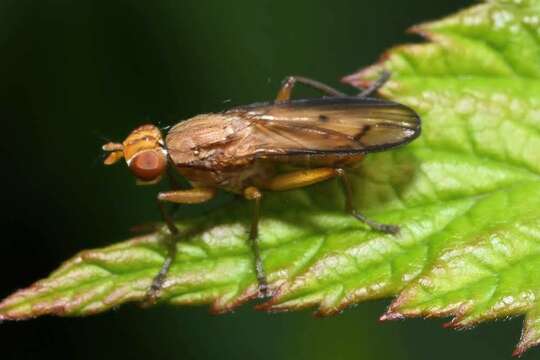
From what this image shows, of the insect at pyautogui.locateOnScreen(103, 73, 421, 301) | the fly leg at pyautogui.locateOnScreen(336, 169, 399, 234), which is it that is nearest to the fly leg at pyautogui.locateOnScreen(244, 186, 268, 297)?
the insect at pyautogui.locateOnScreen(103, 73, 421, 301)

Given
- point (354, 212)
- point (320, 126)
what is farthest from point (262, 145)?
point (354, 212)

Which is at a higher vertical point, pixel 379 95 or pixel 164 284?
pixel 379 95

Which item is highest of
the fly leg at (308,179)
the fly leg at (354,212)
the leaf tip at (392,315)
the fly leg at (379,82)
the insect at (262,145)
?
the fly leg at (379,82)

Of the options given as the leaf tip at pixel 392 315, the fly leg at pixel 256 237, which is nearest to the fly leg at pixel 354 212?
the fly leg at pixel 256 237

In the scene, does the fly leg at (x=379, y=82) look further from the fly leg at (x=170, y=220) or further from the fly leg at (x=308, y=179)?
the fly leg at (x=170, y=220)

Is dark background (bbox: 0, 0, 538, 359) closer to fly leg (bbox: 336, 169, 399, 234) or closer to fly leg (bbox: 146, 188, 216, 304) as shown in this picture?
fly leg (bbox: 146, 188, 216, 304)

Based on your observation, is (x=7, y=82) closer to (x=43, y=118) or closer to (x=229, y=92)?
(x=43, y=118)

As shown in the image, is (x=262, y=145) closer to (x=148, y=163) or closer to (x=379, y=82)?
(x=148, y=163)

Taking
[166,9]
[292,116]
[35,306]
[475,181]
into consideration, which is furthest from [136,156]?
[166,9]
